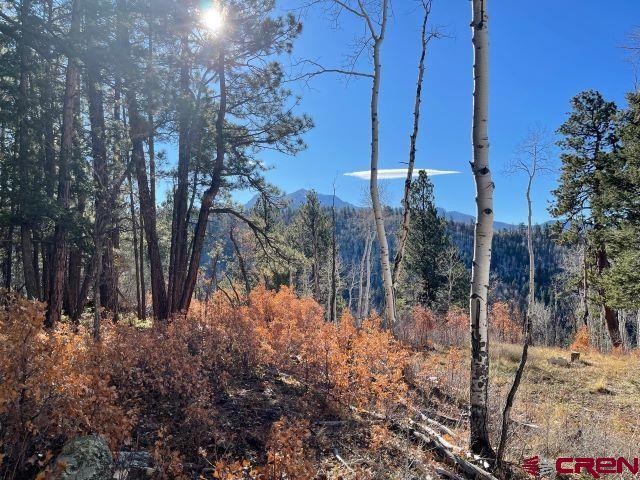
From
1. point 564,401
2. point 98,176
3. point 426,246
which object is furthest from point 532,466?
point 426,246

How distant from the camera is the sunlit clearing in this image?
899 centimetres

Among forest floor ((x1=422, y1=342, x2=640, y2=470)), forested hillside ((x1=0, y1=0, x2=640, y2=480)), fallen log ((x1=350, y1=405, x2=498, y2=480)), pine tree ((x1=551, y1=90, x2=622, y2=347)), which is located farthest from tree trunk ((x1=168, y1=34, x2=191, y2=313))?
pine tree ((x1=551, y1=90, x2=622, y2=347))

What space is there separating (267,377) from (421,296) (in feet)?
57.6

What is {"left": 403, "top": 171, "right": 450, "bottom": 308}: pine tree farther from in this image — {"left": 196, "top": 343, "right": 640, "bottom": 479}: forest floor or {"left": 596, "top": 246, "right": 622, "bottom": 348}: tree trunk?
{"left": 196, "top": 343, "right": 640, "bottom": 479}: forest floor

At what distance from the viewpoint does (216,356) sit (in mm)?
5652

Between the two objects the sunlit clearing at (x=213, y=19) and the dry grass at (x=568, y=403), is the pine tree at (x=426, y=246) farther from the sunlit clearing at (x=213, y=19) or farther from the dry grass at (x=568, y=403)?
the sunlit clearing at (x=213, y=19)

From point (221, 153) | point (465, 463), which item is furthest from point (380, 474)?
point (221, 153)

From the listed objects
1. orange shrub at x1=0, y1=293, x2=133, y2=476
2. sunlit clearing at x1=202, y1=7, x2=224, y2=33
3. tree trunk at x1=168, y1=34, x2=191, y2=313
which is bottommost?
orange shrub at x1=0, y1=293, x2=133, y2=476

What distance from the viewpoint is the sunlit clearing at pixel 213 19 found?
8.99 metres

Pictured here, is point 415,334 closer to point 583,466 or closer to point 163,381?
point 583,466

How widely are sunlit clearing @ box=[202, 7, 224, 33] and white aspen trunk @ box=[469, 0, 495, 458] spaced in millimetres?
6898

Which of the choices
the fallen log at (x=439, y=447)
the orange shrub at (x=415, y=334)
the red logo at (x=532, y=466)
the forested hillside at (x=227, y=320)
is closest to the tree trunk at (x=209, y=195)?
the forested hillside at (x=227, y=320)

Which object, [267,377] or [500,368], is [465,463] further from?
[500,368]

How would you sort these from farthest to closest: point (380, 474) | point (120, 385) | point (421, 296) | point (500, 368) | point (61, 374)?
1. point (421, 296)
2. point (500, 368)
3. point (120, 385)
4. point (380, 474)
5. point (61, 374)
